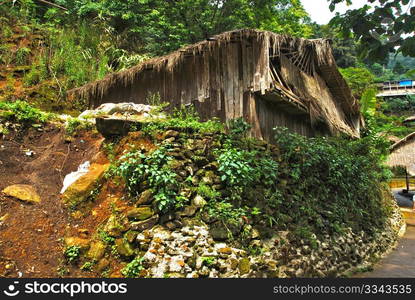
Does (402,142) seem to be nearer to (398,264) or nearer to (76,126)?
(398,264)

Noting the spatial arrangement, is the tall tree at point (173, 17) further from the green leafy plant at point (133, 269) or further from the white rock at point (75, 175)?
the green leafy plant at point (133, 269)

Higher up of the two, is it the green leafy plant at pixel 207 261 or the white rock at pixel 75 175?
the white rock at pixel 75 175

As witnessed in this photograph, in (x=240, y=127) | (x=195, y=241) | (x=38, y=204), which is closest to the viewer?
(x=195, y=241)

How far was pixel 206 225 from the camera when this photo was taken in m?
4.89

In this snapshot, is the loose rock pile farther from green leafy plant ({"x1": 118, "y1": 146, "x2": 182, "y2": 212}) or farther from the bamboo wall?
the bamboo wall

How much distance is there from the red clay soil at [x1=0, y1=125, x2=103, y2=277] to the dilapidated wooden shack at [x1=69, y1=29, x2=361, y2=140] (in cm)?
282

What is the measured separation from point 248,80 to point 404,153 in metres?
14.2

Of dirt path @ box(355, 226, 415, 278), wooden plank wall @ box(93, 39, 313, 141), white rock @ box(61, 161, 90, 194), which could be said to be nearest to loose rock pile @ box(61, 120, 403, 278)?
white rock @ box(61, 161, 90, 194)

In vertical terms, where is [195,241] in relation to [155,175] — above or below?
below

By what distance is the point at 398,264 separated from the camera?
7.56 meters

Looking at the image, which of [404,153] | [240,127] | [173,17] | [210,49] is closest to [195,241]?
[240,127]

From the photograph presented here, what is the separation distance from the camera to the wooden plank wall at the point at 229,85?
23.6ft

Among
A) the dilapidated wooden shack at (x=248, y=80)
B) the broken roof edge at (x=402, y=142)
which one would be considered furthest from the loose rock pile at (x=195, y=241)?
the broken roof edge at (x=402, y=142)

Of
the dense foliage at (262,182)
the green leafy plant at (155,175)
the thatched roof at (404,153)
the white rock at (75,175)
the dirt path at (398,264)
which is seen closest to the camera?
the green leafy plant at (155,175)
